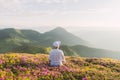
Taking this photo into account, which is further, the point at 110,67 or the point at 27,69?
the point at 110,67

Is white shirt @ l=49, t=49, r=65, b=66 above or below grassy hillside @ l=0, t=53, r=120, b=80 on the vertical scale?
above

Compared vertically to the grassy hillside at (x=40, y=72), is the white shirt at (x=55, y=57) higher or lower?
higher

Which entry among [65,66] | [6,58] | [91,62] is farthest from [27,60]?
Result: [91,62]

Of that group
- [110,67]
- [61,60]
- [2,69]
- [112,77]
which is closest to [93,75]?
[112,77]

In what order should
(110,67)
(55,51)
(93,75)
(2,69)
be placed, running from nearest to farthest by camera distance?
(2,69)
(93,75)
(55,51)
(110,67)

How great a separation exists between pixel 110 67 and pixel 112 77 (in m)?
5.55

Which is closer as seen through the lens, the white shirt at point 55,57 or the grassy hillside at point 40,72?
the grassy hillside at point 40,72

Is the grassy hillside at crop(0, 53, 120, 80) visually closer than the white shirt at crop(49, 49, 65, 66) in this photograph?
Yes

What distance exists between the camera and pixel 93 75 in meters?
26.3

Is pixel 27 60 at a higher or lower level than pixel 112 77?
higher

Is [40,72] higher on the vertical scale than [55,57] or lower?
lower

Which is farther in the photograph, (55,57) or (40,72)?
(55,57)

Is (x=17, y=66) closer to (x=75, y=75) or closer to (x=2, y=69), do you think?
(x=2, y=69)

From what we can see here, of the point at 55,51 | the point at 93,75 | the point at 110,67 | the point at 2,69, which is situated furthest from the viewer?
the point at 110,67
